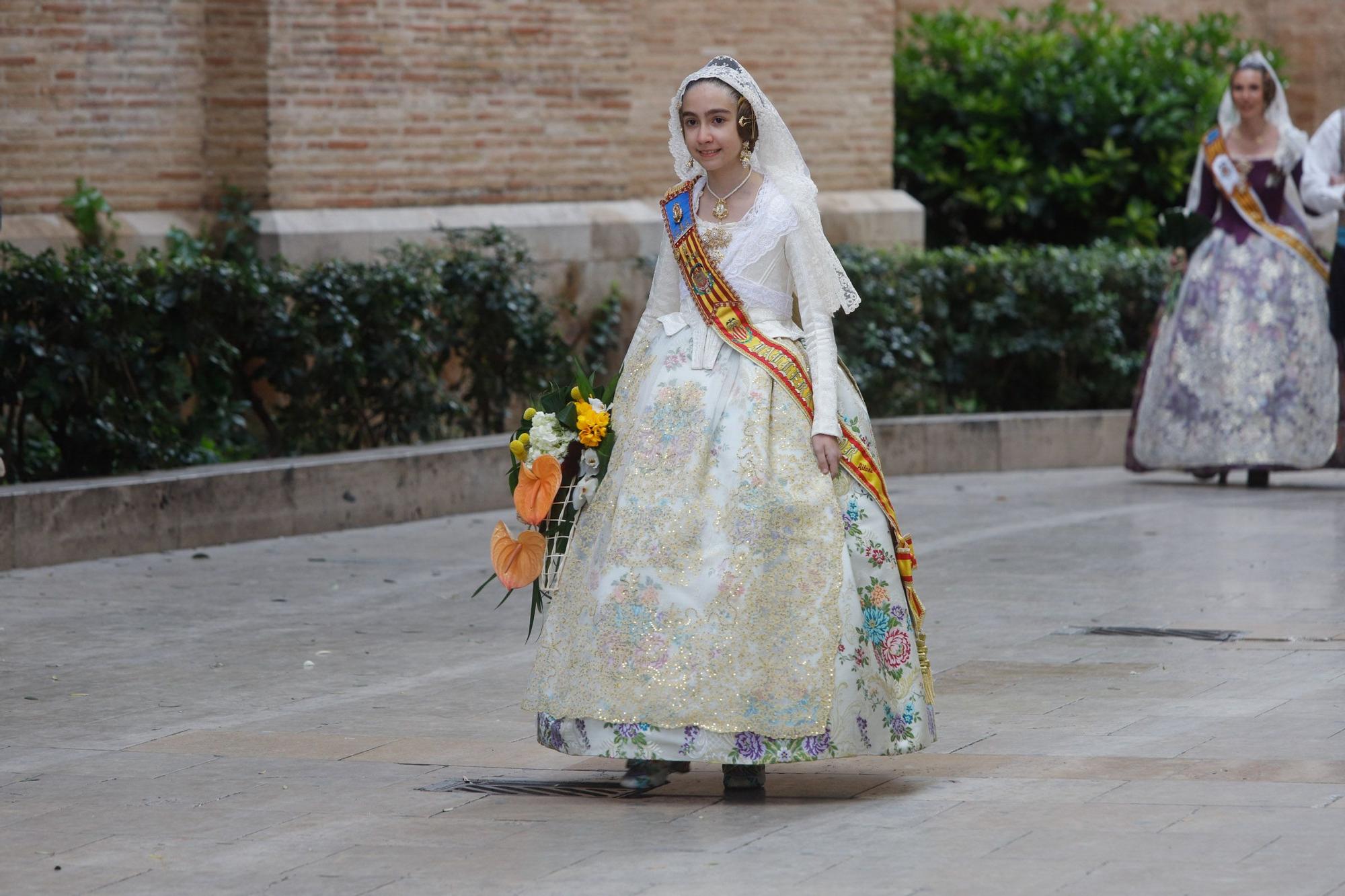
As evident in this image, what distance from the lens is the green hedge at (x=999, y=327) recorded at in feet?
47.9

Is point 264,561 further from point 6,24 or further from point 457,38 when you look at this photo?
point 457,38

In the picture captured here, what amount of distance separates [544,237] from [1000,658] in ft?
23.1

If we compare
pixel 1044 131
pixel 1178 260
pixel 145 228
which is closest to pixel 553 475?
pixel 145 228

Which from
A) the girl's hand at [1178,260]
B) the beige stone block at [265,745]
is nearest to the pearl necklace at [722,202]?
the beige stone block at [265,745]

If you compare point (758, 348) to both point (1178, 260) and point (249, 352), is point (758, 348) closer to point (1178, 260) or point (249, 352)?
point (249, 352)

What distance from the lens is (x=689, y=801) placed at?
5652 millimetres

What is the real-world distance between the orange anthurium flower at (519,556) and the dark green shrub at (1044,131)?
1197 cm

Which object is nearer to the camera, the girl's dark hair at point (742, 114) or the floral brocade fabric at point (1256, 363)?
the girl's dark hair at point (742, 114)

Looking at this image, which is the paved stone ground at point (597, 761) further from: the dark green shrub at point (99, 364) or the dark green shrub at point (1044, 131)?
the dark green shrub at point (1044, 131)

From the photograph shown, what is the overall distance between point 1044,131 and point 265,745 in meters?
12.5

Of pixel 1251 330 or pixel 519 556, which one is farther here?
pixel 1251 330

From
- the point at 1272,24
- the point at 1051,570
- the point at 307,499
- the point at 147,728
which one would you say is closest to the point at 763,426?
the point at 147,728

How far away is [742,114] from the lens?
5.86 m

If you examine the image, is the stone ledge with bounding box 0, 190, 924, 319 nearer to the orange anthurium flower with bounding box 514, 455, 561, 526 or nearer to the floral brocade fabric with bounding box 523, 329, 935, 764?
the orange anthurium flower with bounding box 514, 455, 561, 526
